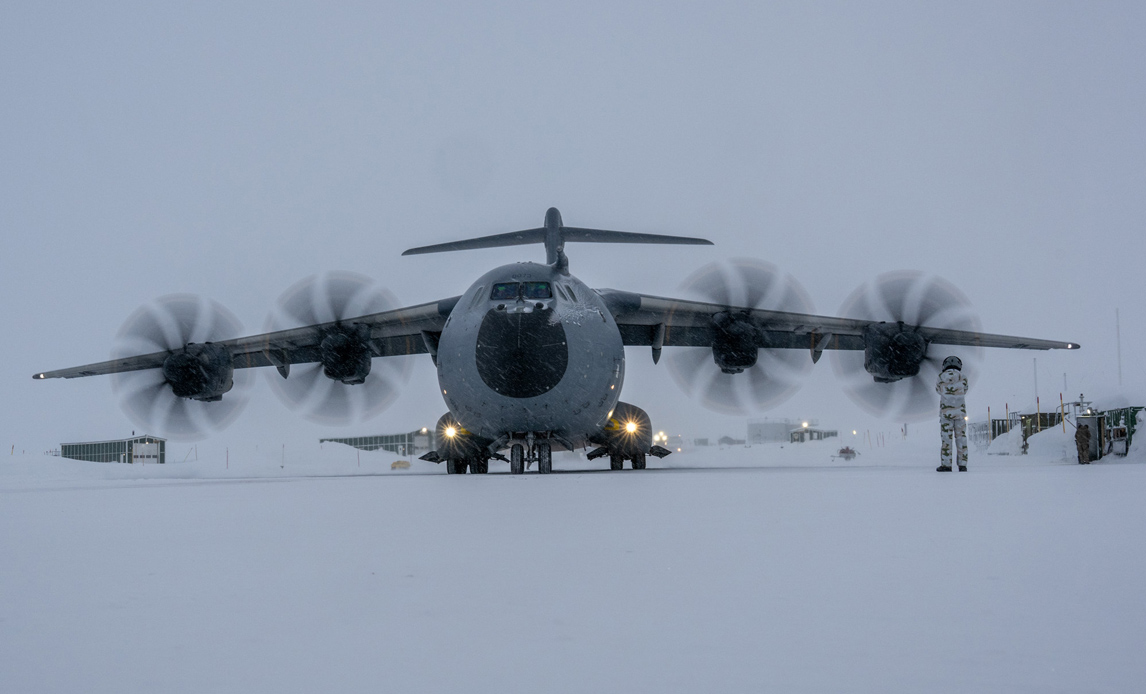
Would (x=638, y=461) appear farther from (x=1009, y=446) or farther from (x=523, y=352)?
(x=1009, y=446)

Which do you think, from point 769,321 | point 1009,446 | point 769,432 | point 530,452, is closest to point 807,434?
point 769,432

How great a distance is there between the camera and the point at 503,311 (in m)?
11.9

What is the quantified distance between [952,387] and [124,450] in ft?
153

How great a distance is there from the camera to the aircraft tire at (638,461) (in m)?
16.4

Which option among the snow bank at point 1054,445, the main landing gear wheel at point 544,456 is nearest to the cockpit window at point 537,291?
the main landing gear wheel at point 544,456

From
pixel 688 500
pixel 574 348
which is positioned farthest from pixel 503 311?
pixel 688 500

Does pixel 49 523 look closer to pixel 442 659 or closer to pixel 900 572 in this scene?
pixel 442 659

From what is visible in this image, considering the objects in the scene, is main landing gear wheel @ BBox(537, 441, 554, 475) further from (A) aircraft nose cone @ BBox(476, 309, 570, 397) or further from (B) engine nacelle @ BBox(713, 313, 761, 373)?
(B) engine nacelle @ BBox(713, 313, 761, 373)

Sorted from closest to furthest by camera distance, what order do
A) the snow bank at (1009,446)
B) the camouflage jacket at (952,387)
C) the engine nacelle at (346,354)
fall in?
the camouflage jacket at (952,387) → the engine nacelle at (346,354) → the snow bank at (1009,446)

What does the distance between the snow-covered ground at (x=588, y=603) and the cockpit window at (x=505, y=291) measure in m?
7.46

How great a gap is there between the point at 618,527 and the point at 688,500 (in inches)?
74.7

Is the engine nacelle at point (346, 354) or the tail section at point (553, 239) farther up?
the tail section at point (553, 239)

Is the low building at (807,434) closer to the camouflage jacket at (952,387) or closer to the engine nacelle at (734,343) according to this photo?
the engine nacelle at (734,343)

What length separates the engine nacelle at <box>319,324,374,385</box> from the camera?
1670 centimetres
